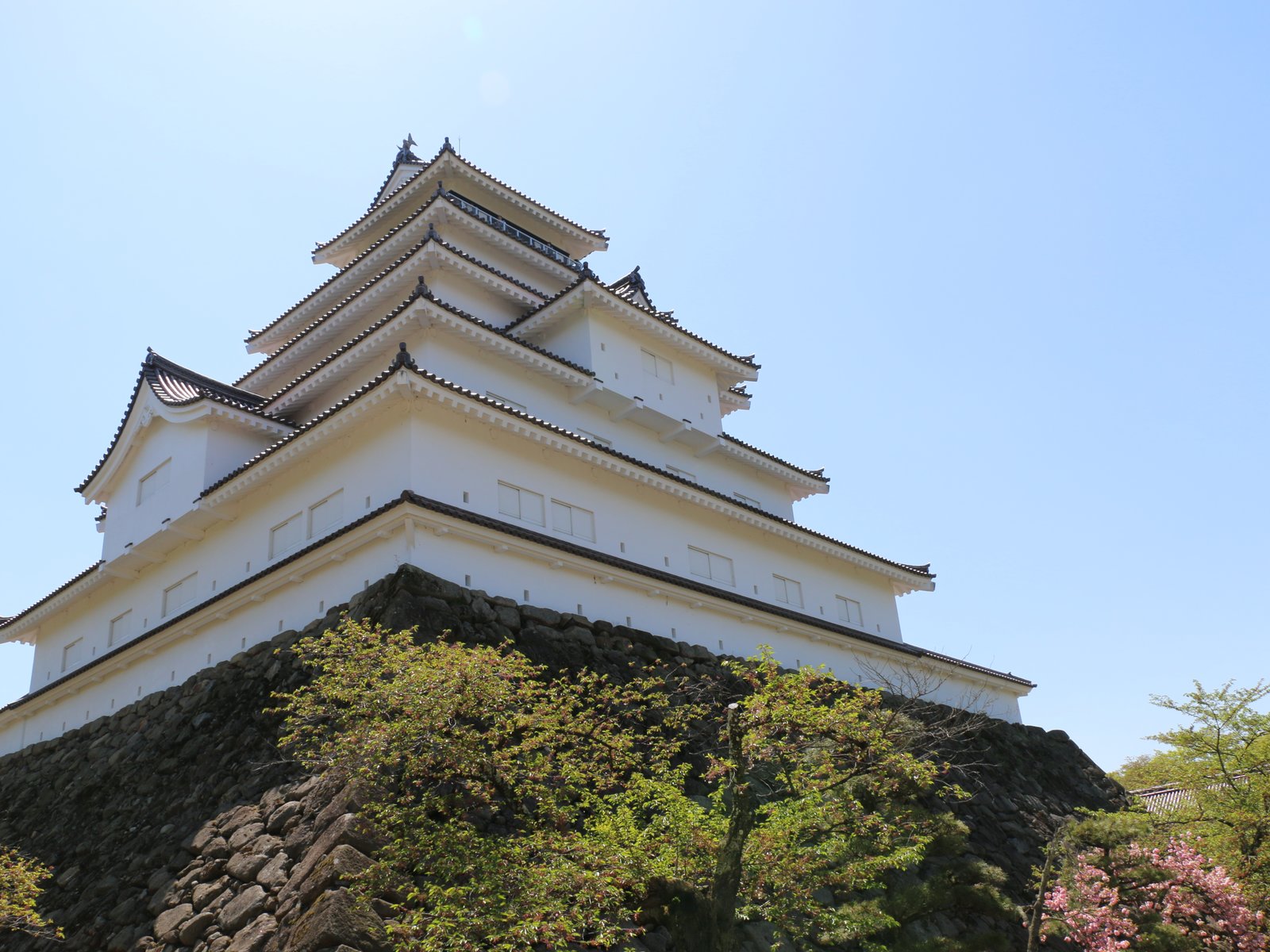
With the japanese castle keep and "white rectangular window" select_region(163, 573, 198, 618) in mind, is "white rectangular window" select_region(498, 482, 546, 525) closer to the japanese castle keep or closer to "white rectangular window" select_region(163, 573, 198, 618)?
the japanese castle keep

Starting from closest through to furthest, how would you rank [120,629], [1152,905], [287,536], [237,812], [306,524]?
1. [1152,905]
2. [237,812]
3. [306,524]
4. [287,536]
5. [120,629]

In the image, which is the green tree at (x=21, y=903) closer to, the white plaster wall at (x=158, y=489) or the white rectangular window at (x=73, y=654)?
the white plaster wall at (x=158, y=489)

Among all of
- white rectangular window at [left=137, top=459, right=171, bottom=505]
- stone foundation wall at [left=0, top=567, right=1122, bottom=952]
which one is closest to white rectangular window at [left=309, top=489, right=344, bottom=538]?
stone foundation wall at [left=0, top=567, right=1122, bottom=952]

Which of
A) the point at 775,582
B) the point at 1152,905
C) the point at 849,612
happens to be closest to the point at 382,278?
the point at 775,582

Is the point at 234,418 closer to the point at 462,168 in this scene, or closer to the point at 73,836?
the point at 73,836

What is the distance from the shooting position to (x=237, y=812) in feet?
41.0

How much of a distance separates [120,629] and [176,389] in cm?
526

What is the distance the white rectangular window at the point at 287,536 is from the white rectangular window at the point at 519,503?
3.62 metres

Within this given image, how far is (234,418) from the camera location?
65.2ft

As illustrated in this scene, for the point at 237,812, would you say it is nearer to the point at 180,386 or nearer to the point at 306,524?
the point at 306,524

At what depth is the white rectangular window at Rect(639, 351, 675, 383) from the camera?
78.5 feet

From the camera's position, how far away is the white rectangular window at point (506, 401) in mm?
20375

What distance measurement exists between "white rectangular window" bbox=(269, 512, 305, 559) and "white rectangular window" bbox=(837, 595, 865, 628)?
503 inches

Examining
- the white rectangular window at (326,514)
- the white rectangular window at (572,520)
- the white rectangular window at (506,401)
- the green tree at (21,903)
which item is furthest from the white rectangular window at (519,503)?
the green tree at (21,903)
